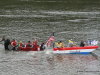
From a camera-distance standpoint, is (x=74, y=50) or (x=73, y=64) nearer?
(x=73, y=64)

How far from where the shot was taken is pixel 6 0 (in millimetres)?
129250

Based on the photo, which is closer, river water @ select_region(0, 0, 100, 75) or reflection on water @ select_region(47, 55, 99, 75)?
reflection on water @ select_region(47, 55, 99, 75)

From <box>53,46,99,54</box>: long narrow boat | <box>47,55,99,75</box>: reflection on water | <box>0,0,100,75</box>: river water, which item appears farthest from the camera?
<box>53,46,99,54</box>: long narrow boat

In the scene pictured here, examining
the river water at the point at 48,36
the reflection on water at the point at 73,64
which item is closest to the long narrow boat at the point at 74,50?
the river water at the point at 48,36

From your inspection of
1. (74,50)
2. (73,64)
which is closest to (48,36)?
(74,50)

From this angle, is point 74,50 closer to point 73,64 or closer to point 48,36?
point 73,64

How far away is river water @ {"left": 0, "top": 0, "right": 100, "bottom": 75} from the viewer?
35741 millimetres

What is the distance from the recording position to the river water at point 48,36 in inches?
1407

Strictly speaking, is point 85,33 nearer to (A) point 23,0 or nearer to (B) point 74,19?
(B) point 74,19

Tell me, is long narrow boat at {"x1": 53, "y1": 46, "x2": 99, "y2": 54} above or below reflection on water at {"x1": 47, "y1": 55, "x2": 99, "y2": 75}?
above

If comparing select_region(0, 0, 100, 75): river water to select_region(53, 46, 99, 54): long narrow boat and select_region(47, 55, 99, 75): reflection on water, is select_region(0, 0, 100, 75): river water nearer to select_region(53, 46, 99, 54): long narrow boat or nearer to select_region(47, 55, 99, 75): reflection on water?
select_region(47, 55, 99, 75): reflection on water

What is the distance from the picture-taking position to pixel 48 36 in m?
58.1

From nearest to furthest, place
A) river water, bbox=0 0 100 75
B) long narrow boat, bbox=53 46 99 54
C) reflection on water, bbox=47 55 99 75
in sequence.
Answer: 1. reflection on water, bbox=47 55 99 75
2. river water, bbox=0 0 100 75
3. long narrow boat, bbox=53 46 99 54

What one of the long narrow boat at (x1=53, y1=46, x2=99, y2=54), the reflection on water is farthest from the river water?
the long narrow boat at (x1=53, y1=46, x2=99, y2=54)
